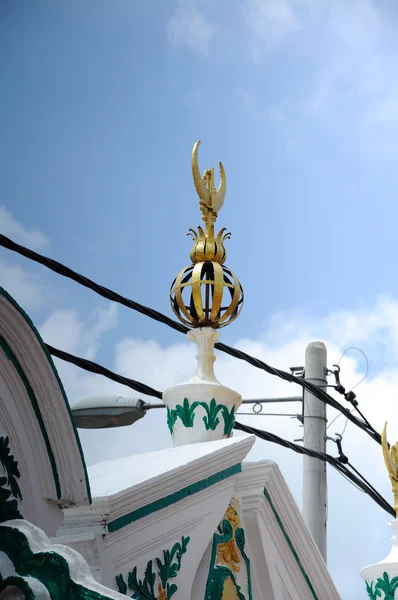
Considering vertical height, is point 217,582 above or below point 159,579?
above

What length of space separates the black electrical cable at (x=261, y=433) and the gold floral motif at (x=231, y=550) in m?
2.64

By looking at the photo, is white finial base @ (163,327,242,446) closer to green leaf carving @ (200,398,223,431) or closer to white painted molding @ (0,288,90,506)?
green leaf carving @ (200,398,223,431)

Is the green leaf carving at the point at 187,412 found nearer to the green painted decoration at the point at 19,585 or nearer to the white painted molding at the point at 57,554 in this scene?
the white painted molding at the point at 57,554

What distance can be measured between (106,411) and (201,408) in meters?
3.70

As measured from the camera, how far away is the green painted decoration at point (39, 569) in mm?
4406

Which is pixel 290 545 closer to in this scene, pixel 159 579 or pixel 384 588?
pixel 384 588

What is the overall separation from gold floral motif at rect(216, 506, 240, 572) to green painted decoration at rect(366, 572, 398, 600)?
70.1 inches

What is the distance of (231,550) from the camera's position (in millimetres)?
6840

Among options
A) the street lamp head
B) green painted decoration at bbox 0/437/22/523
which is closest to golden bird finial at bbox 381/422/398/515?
the street lamp head

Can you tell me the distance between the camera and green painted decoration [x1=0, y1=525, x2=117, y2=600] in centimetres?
441

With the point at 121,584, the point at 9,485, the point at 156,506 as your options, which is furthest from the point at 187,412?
the point at 9,485

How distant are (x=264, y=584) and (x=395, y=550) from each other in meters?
1.61

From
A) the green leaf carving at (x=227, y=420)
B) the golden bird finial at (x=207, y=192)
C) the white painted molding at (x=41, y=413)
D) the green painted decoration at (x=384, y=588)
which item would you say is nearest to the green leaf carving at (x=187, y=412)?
the green leaf carving at (x=227, y=420)

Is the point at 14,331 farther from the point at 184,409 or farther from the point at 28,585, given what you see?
the point at 184,409
